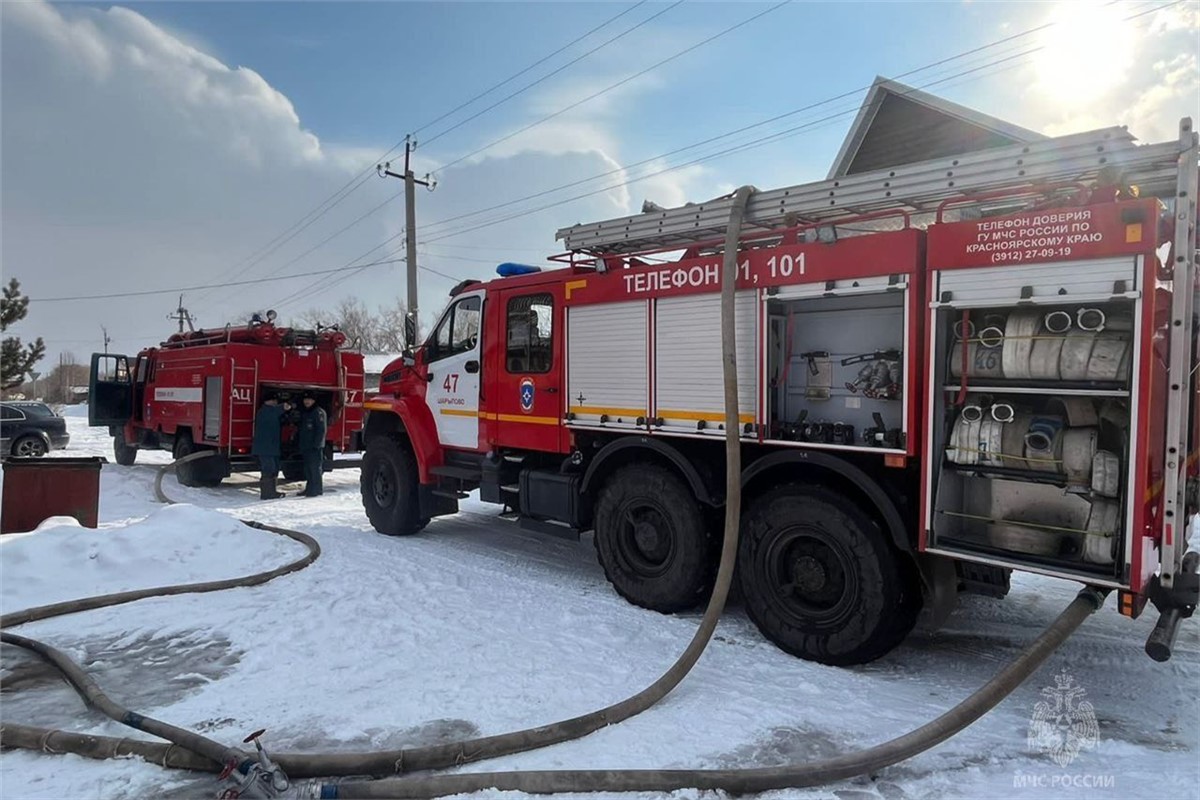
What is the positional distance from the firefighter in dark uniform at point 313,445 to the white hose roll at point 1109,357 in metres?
11.2

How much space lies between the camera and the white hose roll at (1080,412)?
4094mm

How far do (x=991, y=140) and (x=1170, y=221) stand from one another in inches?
447

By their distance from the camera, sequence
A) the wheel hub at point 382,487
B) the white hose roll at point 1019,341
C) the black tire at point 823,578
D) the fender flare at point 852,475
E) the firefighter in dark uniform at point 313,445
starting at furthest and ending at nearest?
the firefighter in dark uniform at point 313,445, the wheel hub at point 382,487, the black tire at point 823,578, the fender flare at point 852,475, the white hose roll at point 1019,341

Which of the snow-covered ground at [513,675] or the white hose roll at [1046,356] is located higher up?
the white hose roll at [1046,356]

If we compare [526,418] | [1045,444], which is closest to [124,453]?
[526,418]

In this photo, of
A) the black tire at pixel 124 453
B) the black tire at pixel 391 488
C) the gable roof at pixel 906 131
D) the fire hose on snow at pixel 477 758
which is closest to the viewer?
the fire hose on snow at pixel 477 758

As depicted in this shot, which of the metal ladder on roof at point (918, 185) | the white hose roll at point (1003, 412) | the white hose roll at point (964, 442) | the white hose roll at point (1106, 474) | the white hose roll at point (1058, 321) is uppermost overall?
the metal ladder on roof at point (918, 185)

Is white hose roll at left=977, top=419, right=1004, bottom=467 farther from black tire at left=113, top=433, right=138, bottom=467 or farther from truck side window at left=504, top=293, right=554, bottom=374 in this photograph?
black tire at left=113, top=433, right=138, bottom=467

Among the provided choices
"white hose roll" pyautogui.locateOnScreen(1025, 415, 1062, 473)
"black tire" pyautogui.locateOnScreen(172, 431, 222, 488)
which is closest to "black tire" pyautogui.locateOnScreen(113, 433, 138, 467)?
"black tire" pyautogui.locateOnScreen(172, 431, 222, 488)

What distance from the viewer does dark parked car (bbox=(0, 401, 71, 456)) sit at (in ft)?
59.9

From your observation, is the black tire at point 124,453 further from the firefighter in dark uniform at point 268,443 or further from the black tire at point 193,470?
the firefighter in dark uniform at point 268,443

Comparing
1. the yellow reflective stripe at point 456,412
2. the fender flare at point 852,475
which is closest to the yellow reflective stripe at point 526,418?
the yellow reflective stripe at point 456,412

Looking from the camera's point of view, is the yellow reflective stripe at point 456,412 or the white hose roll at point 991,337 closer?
the white hose roll at point 991,337

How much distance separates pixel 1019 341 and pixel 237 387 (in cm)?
1238
